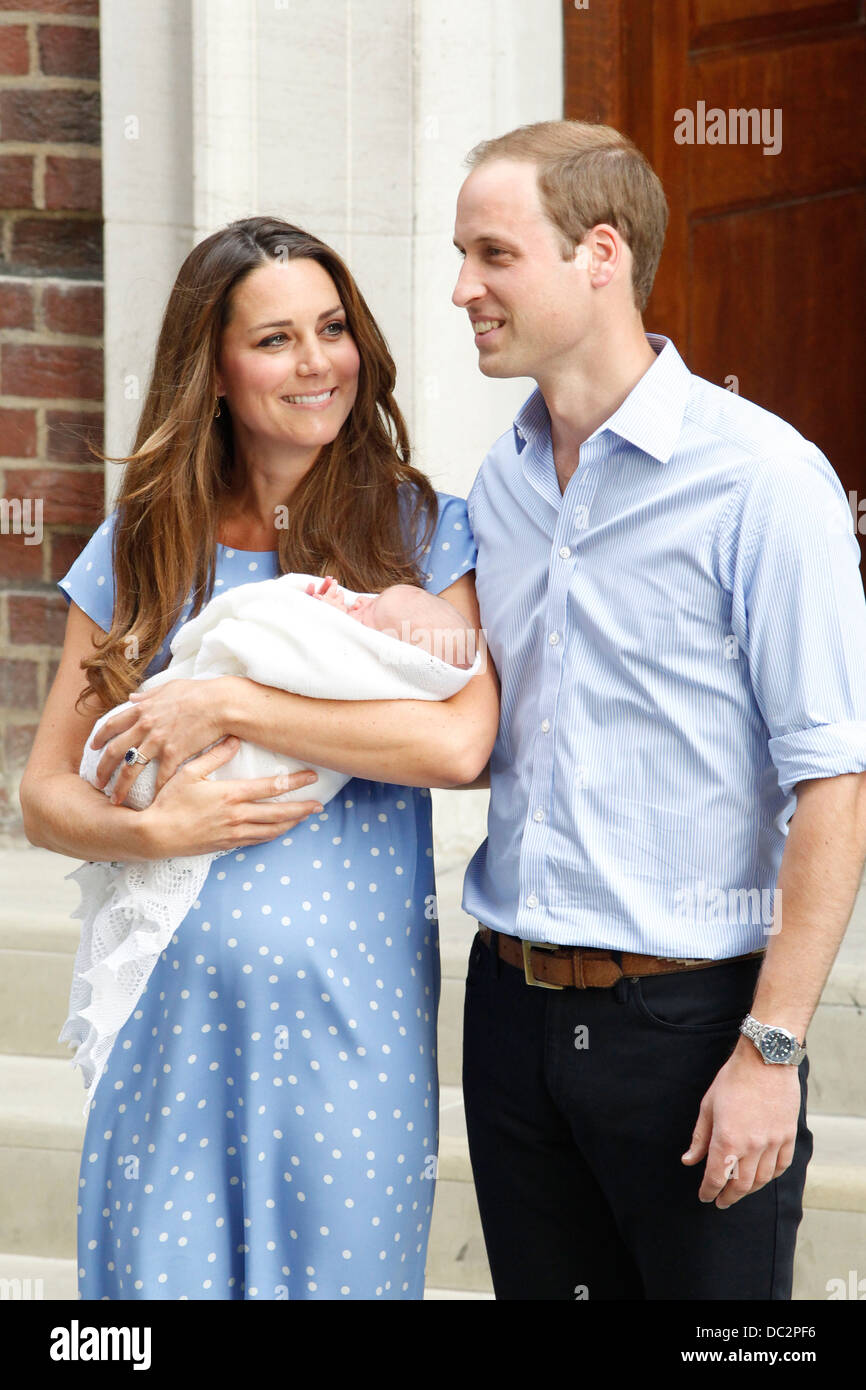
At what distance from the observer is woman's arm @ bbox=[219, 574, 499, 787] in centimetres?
185

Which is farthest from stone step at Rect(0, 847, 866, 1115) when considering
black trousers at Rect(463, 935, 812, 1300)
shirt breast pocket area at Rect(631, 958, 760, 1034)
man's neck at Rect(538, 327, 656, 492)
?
man's neck at Rect(538, 327, 656, 492)

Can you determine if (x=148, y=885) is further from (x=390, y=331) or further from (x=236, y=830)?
(x=390, y=331)

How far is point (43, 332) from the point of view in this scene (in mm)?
3688

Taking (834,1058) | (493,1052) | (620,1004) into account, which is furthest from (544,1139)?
(834,1058)

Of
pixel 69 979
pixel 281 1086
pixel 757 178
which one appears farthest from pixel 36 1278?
pixel 757 178

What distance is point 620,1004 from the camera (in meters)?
1.77

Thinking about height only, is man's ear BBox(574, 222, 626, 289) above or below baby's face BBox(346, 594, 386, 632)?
above

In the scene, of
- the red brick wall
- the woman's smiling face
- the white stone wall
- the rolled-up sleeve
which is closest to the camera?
the rolled-up sleeve

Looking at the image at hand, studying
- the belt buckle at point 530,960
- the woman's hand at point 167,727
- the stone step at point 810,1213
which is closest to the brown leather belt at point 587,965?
the belt buckle at point 530,960

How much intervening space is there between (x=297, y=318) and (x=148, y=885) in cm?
74

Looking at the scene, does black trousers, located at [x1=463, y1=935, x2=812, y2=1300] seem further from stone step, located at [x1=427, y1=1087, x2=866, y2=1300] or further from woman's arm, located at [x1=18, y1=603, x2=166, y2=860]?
stone step, located at [x1=427, y1=1087, x2=866, y2=1300]

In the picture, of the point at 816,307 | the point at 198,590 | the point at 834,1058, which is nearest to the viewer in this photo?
the point at 198,590

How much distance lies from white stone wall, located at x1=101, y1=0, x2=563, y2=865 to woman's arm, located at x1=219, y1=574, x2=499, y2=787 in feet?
4.97

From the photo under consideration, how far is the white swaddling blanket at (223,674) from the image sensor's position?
185cm
